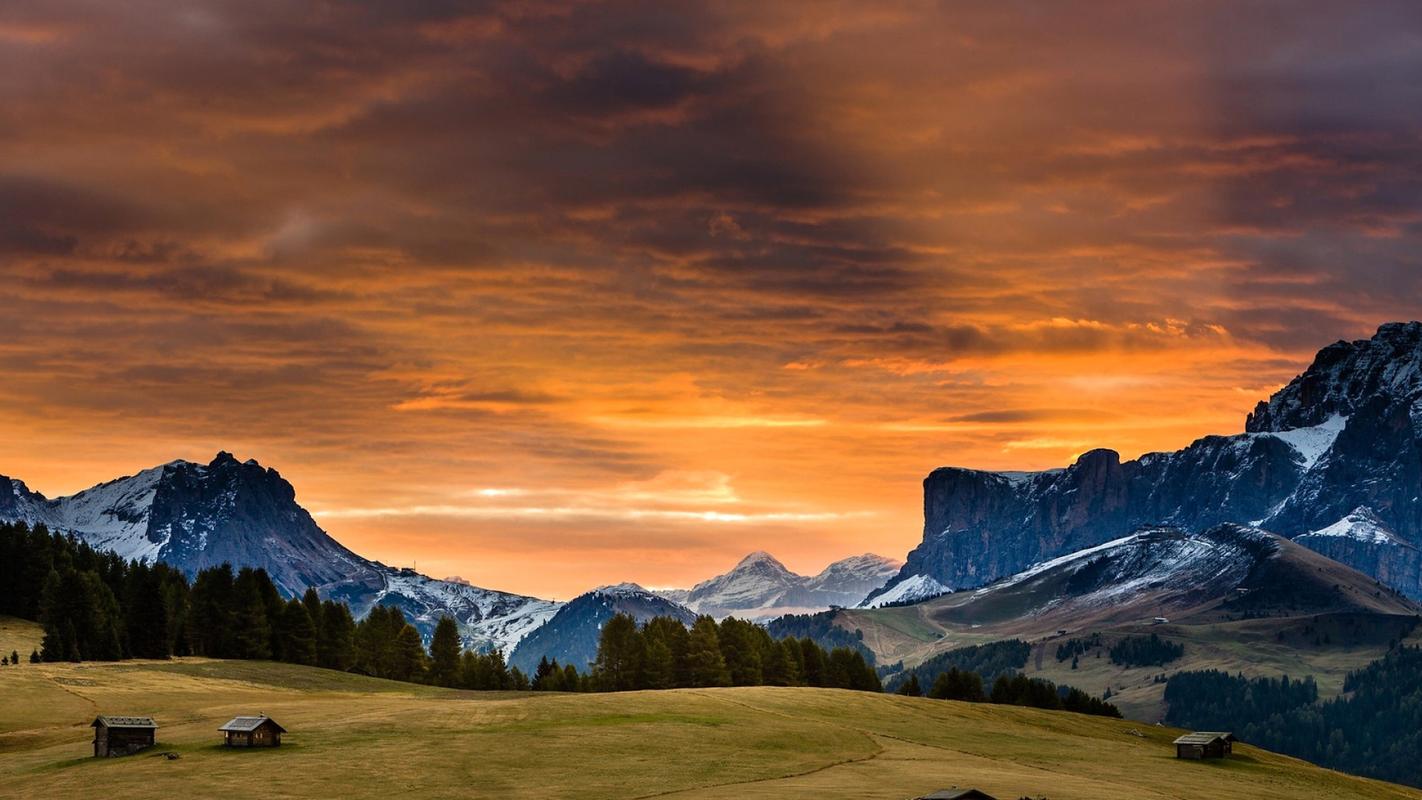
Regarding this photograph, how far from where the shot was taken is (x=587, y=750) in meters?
143

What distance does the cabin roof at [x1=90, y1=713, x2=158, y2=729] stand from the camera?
134 m

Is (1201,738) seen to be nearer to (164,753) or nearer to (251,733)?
(251,733)

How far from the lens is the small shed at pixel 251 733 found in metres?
138

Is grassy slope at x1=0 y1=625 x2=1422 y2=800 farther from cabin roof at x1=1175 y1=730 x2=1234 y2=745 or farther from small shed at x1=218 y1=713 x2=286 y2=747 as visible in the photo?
cabin roof at x1=1175 y1=730 x2=1234 y2=745

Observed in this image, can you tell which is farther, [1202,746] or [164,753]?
[1202,746]

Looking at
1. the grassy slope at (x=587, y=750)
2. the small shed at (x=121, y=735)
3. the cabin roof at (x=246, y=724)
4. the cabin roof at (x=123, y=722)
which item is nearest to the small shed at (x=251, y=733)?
the cabin roof at (x=246, y=724)

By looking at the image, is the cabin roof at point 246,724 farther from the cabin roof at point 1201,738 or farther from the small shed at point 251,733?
the cabin roof at point 1201,738

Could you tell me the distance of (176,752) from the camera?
134625mm

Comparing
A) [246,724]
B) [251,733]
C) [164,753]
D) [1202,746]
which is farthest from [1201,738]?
[164,753]

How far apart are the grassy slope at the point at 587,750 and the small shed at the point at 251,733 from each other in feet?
6.53

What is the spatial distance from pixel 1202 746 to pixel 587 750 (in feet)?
240

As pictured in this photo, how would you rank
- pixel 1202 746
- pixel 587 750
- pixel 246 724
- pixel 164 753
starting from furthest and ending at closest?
pixel 1202 746 < pixel 587 750 < pixel 246 724 < pixel 164 753

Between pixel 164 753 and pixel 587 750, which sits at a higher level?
pixel 164 753

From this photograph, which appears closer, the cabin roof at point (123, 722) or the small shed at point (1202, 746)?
the cabin roof at point (123, 722)
